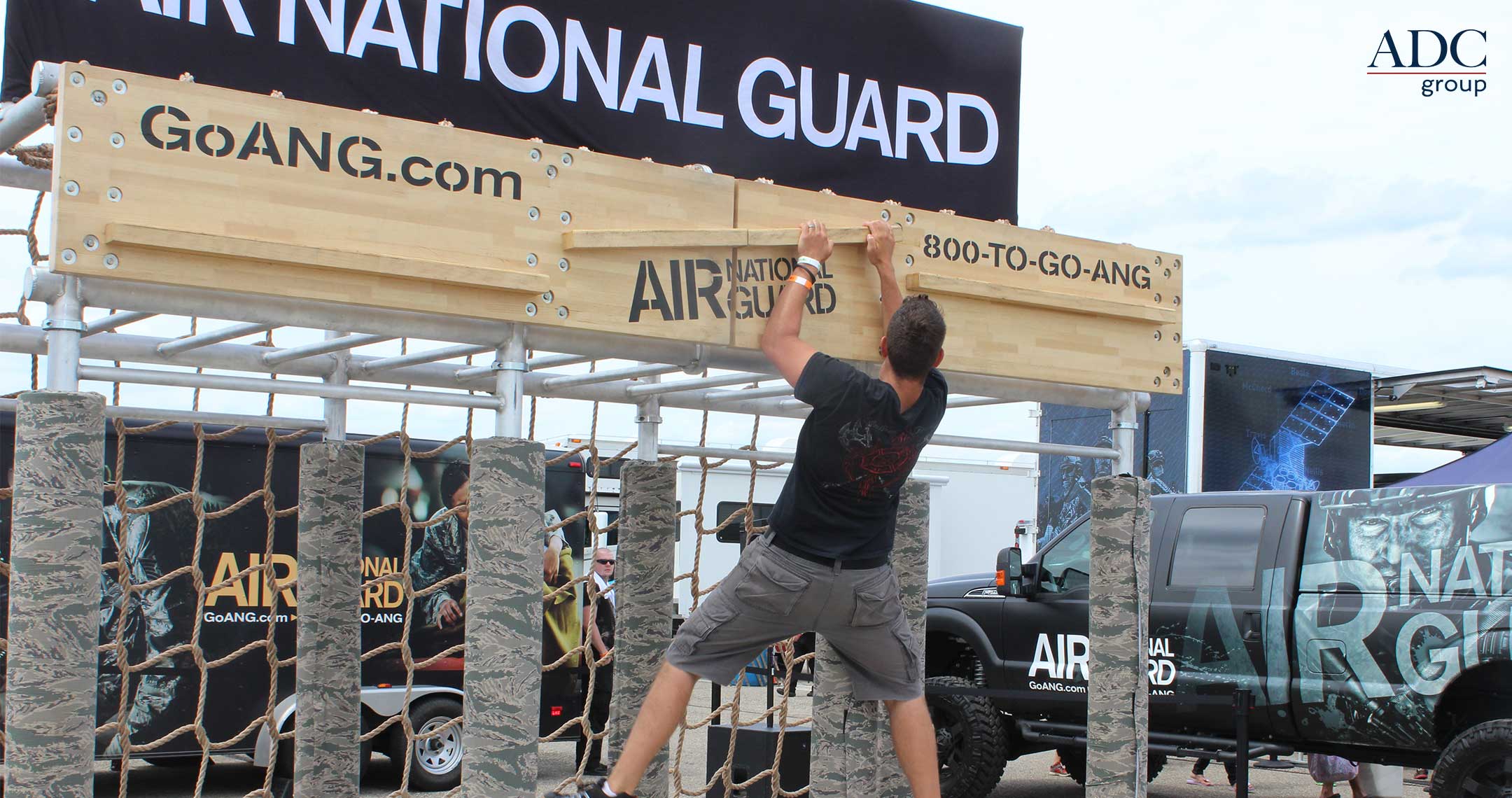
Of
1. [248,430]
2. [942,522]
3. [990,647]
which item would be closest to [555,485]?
[248,430]

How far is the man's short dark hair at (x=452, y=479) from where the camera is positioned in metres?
8.78

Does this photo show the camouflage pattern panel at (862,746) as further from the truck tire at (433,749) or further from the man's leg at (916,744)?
the truck tire at (433,749)

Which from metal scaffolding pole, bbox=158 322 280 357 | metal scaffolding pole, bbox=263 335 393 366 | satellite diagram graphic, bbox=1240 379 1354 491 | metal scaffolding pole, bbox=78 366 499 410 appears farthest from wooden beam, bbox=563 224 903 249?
satellite diagram graphic, bbox=1240 379 1354 491

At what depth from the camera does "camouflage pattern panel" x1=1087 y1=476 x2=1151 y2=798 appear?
3844 mm

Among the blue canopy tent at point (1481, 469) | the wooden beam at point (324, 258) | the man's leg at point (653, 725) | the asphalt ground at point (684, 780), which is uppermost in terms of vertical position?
the wooden beam at point (324, 258)

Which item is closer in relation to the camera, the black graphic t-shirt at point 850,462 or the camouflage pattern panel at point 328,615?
the black graphic t-shirt at point 850,462

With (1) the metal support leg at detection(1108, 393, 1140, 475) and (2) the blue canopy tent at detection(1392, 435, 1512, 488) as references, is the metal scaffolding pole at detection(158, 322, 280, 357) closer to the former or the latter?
(1) the metal support leg at detection(1108, 393, 1140, 475)

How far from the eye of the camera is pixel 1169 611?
23.8ft

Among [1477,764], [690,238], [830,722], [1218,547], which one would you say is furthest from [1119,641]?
[1218,547]

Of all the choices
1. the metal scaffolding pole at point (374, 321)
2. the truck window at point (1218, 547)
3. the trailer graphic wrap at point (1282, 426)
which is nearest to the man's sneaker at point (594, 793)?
the metal scaffolding pole at point (374, 321)

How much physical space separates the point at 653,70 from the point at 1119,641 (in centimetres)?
221

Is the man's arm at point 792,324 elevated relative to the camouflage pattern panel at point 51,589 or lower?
elevated

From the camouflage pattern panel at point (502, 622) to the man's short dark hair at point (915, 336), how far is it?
0.98 meters

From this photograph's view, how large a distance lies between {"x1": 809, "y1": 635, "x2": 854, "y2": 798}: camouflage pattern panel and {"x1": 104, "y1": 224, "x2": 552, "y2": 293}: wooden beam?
73.5 inches
